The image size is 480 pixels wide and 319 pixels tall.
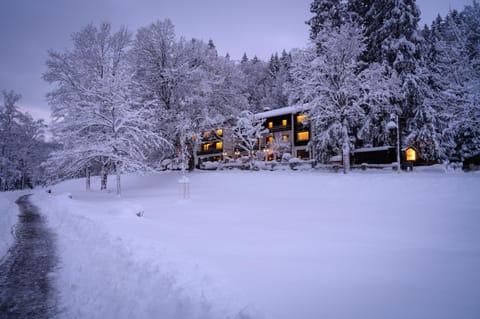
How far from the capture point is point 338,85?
21891mm

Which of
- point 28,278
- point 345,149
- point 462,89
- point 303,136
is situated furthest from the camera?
point 303,136

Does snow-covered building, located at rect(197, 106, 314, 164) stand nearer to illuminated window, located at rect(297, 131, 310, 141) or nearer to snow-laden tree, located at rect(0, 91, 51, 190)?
illuminated window, located at rect(297, 131, 310, 141)

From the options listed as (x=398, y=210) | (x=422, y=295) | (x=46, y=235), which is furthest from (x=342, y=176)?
(x=46, y=235)

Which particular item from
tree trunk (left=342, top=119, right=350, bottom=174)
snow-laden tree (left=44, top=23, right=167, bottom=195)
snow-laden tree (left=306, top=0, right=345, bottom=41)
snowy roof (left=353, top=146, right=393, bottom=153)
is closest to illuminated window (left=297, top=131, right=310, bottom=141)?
snowy roof (left=353, top=146, right=393, bottom=153)

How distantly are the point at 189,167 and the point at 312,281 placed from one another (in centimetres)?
2811

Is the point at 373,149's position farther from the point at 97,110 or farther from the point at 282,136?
the point at 97,110

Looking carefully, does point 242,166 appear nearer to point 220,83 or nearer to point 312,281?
point 220,83

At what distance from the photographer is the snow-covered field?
381 cm

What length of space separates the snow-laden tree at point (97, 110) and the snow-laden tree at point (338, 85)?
1386 centimetres

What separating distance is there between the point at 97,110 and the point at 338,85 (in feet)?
64.7

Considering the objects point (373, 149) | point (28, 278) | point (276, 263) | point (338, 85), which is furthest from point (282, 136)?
point (28, 278)

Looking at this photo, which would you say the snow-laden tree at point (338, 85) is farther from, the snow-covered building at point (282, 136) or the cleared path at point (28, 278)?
the snow-covered building at point (282, 136)

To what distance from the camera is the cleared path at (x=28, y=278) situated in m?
4.62

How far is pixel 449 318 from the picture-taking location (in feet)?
11.3
